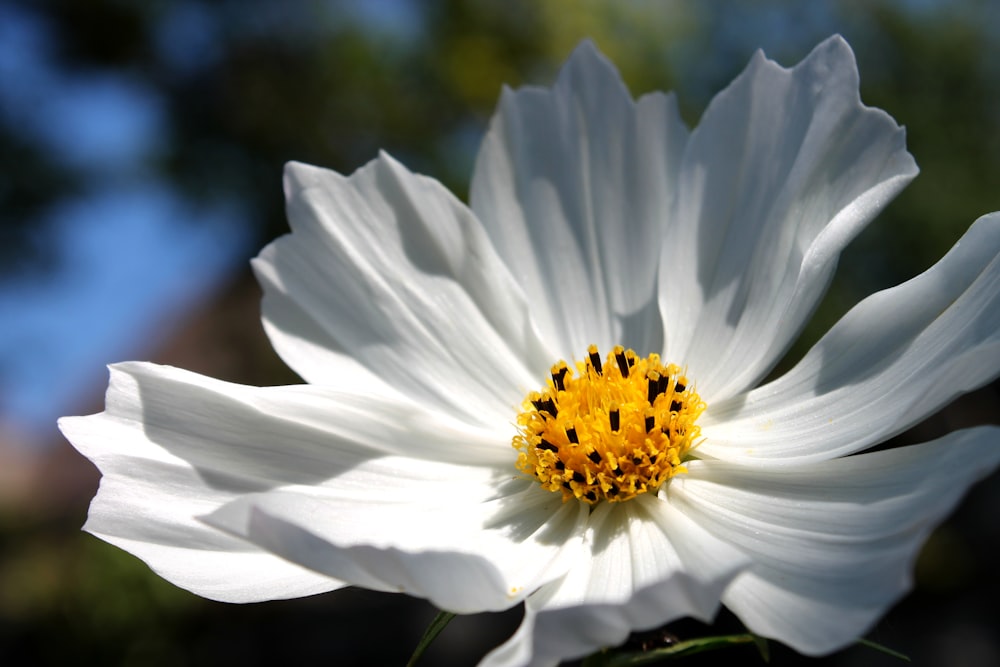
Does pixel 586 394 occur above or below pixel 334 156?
below

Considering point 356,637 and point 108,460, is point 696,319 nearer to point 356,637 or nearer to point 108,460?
point 108,460

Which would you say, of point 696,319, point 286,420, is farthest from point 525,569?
point 696,319

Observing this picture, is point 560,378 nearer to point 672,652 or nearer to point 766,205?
point 766,205

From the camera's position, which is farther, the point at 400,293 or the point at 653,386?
the point at 400,293

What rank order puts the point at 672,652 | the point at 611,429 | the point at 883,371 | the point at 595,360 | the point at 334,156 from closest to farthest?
1. the point at 672,652
2. the point at 883,371
3. the point at 611,429
4. the point at 595,360
5. the point at 334,156

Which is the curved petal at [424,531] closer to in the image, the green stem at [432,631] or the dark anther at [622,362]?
the green stem at [432,631]

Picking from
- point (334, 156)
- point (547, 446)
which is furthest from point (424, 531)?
point (334, 156)

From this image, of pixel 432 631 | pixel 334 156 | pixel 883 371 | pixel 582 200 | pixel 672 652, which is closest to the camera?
pixel 672 652
